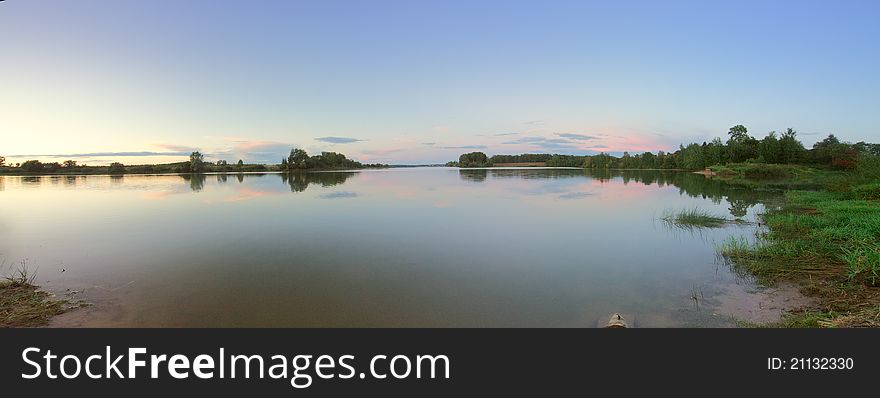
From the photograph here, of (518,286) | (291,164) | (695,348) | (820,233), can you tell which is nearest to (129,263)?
(518,286)

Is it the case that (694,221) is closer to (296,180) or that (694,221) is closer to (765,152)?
(296,180)

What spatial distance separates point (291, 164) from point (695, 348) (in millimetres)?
92833

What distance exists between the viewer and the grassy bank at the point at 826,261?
15.2ft

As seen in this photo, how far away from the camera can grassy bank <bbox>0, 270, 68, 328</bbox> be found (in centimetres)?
459

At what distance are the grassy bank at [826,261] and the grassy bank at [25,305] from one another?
334 inches

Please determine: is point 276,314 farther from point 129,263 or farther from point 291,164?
point 291,164

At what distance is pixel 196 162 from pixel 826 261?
83943 millimetres

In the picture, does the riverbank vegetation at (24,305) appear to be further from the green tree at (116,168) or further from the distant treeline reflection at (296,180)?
the green tree at (116,168)

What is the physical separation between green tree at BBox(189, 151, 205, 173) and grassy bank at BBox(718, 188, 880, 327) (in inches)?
3188

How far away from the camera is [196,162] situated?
7338 cm

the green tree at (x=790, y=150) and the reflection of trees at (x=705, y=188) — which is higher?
the green tree at (x=790, y=150)

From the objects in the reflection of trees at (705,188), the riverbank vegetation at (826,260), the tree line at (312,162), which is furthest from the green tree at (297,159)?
the riverbank vegetation at (826,260)

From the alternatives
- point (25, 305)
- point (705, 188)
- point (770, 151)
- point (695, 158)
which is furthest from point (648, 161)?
point (25, 305)

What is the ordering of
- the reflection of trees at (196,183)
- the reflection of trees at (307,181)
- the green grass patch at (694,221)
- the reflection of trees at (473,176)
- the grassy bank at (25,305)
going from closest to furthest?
1. the grassy bank at (25,305)
2. the green grass patch at (694,221)
3. the reflection of trees at (196,183)
4. the reflection of trees at (307,181)
5. the reflection of trees at (473,176)
